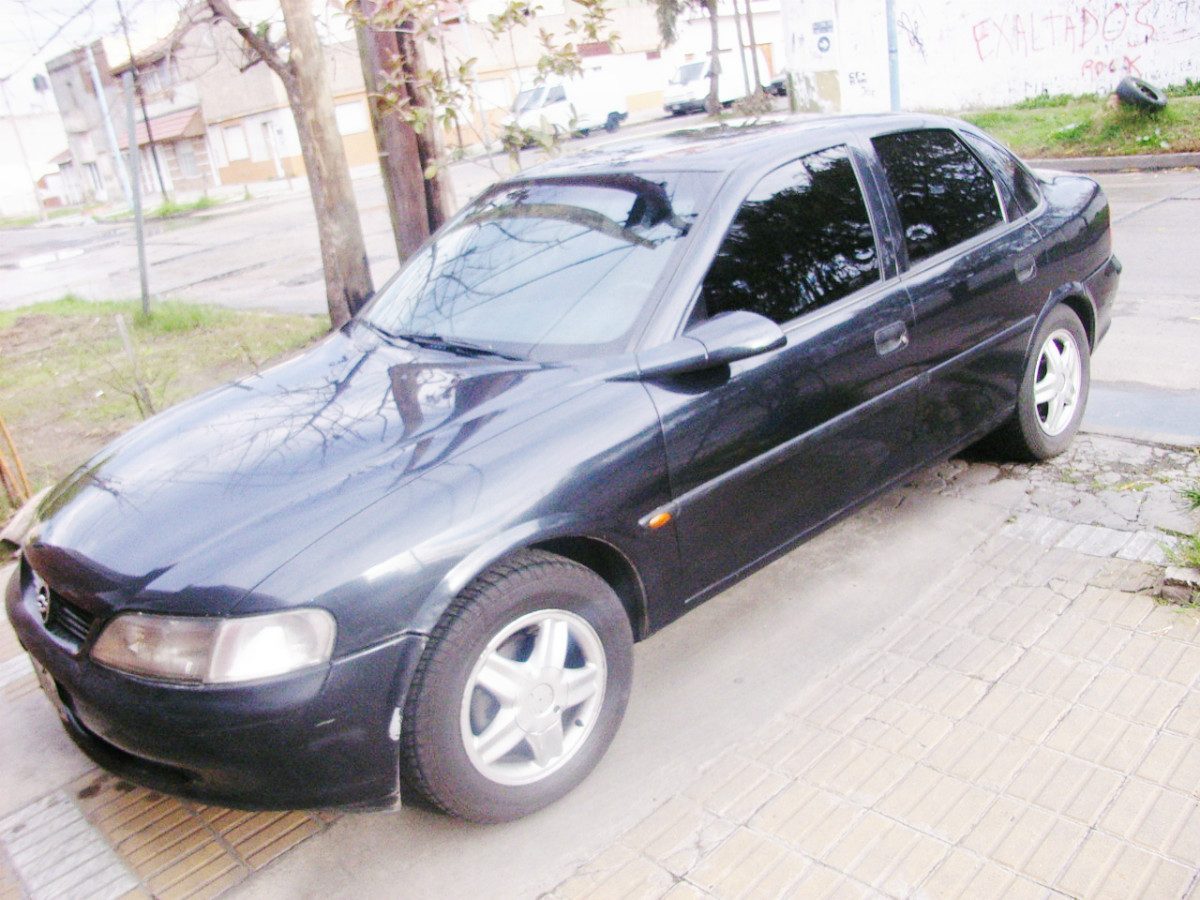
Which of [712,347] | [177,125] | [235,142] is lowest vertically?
[712,347]

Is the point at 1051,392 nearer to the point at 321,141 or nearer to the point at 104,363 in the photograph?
the point at 321,141

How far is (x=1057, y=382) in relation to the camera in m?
4.59

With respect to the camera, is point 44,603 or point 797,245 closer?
point 44,603

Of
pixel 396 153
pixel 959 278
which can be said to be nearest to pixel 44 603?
pixel 959 278

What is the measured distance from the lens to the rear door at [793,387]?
3.14 m

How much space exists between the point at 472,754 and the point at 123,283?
17.0 meters

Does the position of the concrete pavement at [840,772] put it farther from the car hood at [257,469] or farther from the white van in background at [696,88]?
the white van in background at [696,88]

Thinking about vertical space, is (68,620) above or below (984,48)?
below

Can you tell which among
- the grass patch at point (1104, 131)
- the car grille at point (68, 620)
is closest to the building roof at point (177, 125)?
the grass patch at point (1104, 131)

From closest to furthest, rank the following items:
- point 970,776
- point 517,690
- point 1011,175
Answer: point 517,690 → point 970,776 → point 1011,175

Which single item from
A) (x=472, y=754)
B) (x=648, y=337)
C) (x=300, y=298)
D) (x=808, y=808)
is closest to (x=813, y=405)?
(x=648, y=337)

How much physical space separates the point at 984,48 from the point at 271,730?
18099 millimetres

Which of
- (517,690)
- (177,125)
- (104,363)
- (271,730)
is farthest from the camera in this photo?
(177,125)

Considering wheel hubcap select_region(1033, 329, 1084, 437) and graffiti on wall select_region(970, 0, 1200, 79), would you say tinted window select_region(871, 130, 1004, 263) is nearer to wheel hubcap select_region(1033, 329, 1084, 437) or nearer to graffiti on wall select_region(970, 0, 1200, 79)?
wheel hubcap select_region(1033, 329, 1084, 437)
